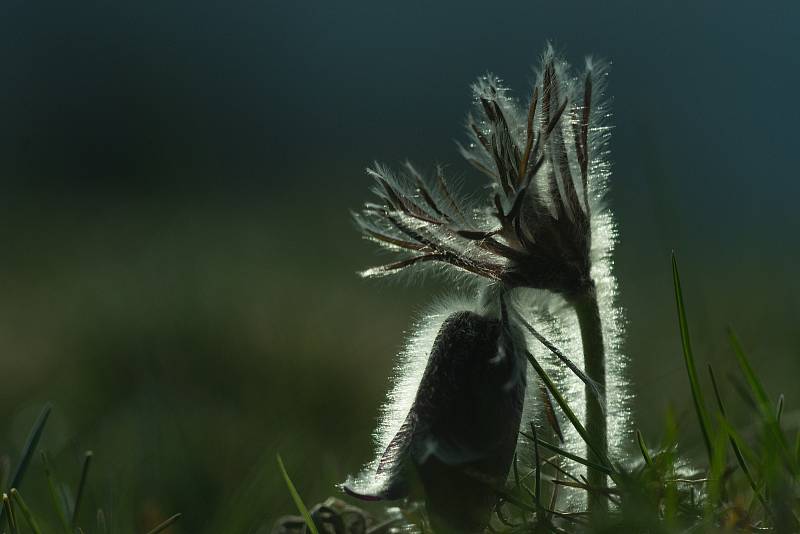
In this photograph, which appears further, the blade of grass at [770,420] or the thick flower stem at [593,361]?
the thick flower stem at [593,361]

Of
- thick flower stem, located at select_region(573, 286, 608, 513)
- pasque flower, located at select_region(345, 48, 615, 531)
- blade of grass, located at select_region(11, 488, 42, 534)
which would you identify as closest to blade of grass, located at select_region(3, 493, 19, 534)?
blade of grass, located at select_region(11, 488, 42, 534)

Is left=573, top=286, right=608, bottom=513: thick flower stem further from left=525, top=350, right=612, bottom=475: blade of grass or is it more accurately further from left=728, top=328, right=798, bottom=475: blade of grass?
left=728, top=328, right=798, bottom=475: blade of grass

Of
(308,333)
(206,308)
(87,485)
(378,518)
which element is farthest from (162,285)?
(378,518)

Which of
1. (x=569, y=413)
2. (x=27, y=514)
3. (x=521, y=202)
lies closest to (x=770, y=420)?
(x=569, y=413)

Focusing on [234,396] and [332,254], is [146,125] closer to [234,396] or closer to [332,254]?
[332,254]

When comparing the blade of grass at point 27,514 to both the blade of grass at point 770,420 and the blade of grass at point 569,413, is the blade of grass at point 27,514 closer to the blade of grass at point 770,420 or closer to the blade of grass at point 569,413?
the blade of grass at point 569,413

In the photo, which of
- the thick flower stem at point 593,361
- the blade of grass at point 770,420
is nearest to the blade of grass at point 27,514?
the thick flower stem at point 593,361

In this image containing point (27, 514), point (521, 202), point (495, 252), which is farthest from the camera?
point (495, 252)

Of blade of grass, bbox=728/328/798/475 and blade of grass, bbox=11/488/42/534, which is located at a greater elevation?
blade of grass, bbox=728/328/798/475

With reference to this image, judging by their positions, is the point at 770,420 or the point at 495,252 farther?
the point at 495,252

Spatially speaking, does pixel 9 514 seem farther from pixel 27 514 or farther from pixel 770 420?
pixel 770 420

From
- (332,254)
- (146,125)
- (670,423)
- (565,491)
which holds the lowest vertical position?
(565,491)
